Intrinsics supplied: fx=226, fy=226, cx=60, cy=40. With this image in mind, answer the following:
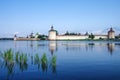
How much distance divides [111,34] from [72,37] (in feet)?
103

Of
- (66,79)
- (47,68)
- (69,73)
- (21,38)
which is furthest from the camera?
(21,38)

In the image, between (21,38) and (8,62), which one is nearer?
(8,62)

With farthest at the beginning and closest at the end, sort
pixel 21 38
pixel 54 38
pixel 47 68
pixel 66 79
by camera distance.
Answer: pixel 21 38 → pixel 54 38 → pixel 47 68 → pixel 66 79

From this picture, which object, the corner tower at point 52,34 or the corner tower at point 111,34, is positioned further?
the corner tower at point 111,34

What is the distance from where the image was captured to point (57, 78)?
1255 centimetres

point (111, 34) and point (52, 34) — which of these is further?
point (111, 34)

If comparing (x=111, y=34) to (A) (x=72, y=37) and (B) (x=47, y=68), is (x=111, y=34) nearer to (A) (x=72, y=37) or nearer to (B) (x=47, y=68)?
(A) (x=72, y=37)

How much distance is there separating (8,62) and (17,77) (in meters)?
3.82

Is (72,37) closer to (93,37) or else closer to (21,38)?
(93,37)

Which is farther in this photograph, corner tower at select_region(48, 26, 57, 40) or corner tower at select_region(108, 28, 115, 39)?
corner tower at select_region(108, 28, 115, 39)

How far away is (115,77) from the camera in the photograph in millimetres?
12820

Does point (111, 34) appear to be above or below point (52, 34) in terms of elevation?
below

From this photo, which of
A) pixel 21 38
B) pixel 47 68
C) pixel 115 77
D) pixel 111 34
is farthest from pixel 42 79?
pixel 21 38

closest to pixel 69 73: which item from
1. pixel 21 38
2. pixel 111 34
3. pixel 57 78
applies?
pixel 57 78
